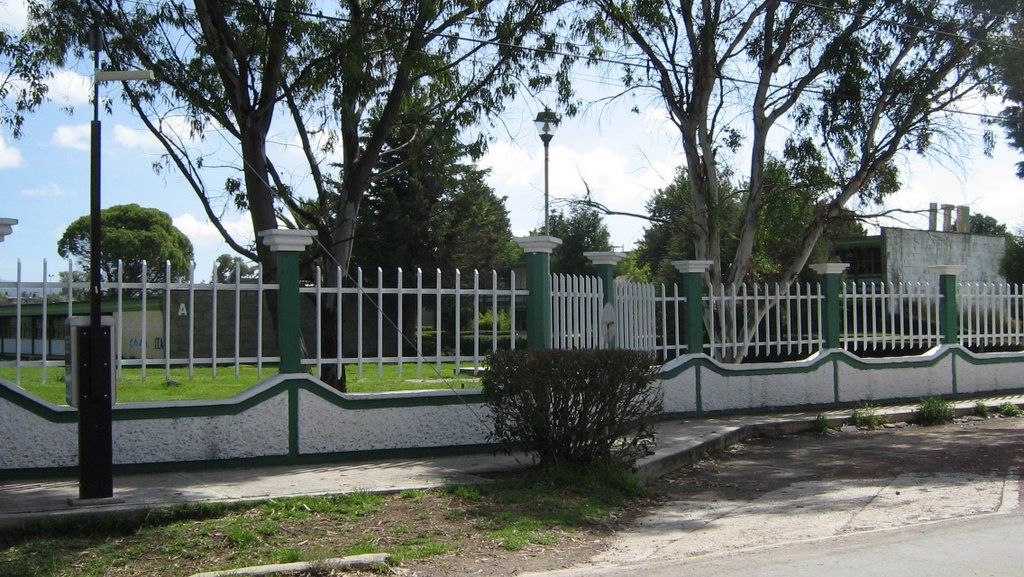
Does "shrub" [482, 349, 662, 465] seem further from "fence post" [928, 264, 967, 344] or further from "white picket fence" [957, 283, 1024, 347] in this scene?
"white picket fence" [957, 283, 1024, 347]

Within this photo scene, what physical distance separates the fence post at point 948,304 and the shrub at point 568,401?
9273 millimetres

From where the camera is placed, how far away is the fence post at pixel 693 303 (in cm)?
1255

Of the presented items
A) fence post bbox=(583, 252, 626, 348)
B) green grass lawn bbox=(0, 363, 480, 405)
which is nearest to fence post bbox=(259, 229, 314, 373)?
fence post bbox=(583, 252, 626, 348)

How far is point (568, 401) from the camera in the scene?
807 cm

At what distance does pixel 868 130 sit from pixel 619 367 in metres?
9.48

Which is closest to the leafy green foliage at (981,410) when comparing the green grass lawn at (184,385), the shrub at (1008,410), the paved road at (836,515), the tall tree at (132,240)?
the shrub at (1008,410)

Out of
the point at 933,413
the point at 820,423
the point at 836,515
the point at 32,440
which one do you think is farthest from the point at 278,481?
the point at 933,413

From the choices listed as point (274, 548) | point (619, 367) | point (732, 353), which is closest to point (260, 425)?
point (274, 548)

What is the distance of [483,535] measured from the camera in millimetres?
6398

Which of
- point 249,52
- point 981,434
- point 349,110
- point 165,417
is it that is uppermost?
point 249,52

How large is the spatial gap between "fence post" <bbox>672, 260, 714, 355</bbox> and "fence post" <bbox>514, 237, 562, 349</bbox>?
276 centimetres

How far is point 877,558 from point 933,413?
8392 millimetres

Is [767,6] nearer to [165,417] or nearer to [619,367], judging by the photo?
[619,367]

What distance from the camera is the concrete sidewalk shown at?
6.66 metres
